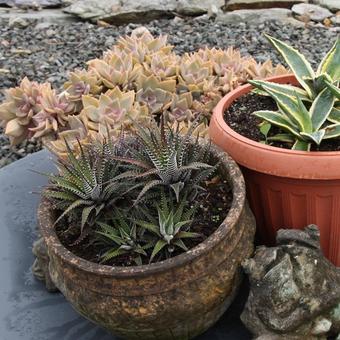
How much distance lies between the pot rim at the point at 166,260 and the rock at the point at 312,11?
321cm

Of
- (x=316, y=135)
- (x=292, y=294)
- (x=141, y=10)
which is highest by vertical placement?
(x=316, y=135)

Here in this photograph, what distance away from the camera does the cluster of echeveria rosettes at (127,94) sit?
211 cm

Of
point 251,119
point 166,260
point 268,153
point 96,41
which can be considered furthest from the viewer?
point 96,41

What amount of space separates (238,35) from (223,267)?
3.04m

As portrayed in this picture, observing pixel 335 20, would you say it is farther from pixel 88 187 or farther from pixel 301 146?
pixel 88 187

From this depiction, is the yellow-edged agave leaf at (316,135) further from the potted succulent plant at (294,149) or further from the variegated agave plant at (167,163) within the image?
the variegated agave plant at (167,163)

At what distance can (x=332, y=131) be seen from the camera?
1.70 m

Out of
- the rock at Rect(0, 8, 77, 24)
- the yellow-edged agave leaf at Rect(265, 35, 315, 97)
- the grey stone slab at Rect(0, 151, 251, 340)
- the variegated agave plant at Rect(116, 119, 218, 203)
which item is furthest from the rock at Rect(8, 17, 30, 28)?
the variegated agave plant at Rect(116, 119, 218, 203)

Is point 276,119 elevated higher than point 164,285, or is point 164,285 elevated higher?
point 276,119

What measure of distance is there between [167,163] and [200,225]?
0.19m

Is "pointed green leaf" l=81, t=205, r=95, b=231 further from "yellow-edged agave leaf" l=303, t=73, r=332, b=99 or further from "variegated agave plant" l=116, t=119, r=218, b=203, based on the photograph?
"yellow-edged agave leaf" l=303, t=73, r=332, b=99

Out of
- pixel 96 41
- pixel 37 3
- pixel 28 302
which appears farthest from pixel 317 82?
pixel 37 3

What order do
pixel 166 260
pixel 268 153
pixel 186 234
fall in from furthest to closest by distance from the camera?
pixel 268 153 → pixel 186 234 → pixel 166 260

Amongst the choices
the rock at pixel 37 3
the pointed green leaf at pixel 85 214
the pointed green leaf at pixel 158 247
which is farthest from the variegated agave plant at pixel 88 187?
the rock at pixel 37 3
